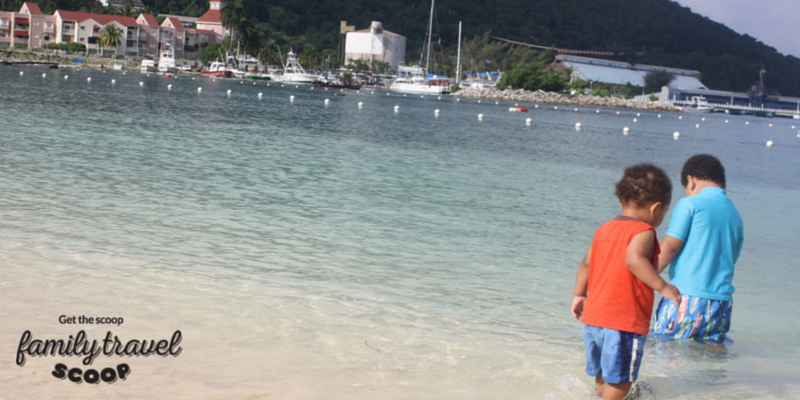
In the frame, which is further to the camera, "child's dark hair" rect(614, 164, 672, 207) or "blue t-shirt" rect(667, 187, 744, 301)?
"blue t-shirt" rect(667, 187, 744, 301)

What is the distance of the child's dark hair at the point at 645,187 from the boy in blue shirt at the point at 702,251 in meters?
0.74

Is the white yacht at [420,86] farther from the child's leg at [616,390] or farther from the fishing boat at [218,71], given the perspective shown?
the child's leg at [616,390]

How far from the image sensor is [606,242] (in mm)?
4012

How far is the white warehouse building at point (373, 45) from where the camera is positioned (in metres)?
173

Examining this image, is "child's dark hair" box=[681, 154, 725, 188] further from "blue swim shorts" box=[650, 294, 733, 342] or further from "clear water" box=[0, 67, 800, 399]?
"clear water" box=[0, 67, 800, 399]

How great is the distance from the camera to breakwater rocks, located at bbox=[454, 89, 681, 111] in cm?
11551

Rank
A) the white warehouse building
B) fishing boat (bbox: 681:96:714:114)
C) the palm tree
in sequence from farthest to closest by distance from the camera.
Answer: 1. the white warehouse building
2. fishing boat (bbox: 681:96:714:114)
3. the palm tree

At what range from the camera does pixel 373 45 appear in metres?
173

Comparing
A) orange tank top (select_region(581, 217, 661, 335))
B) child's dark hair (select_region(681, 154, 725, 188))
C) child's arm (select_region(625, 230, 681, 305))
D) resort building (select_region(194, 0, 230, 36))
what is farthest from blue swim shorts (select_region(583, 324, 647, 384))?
resort building (select_region(194, 0, 230, 36))

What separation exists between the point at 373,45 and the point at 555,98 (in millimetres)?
68028

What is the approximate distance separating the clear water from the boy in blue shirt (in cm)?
39

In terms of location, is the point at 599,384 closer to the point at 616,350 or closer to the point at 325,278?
the point at 616,350

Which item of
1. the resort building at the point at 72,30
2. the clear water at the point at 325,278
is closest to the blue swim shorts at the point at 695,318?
the clear water at the point at 325,278

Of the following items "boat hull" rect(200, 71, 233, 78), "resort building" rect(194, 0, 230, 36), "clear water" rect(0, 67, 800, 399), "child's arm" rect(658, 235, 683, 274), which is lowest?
"clear water" rect(0, 67, 800, 399)
